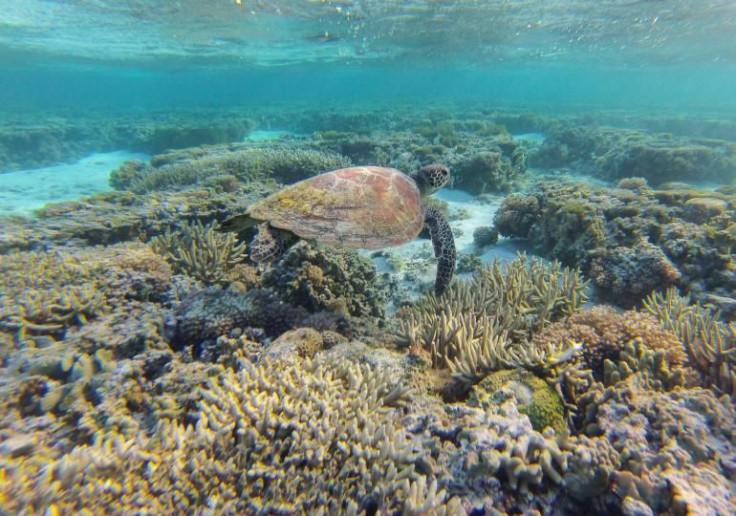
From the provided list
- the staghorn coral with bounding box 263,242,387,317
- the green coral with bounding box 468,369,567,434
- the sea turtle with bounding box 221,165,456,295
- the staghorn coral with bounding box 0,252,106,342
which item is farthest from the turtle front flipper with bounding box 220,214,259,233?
the green coral with bounding box 468,369,567,434

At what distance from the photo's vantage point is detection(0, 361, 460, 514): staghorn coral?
204 cm

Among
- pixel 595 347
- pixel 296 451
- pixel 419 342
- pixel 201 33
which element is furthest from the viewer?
pixel 201 33

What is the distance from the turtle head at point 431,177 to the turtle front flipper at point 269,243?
292cm

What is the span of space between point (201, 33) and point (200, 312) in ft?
117

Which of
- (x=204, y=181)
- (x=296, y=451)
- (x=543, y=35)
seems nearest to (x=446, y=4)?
(x=543, y=35)

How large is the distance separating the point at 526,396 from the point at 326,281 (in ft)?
10.1

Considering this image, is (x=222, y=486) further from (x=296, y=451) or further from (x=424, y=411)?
(x=424, y=411)

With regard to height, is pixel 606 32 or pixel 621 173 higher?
pixel 606 32

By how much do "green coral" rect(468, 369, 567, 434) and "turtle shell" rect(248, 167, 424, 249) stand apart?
2448 millimetres

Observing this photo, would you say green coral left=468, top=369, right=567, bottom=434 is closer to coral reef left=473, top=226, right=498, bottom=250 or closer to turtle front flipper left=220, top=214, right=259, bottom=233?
turtle front flipper left=220, top=214, right=259, bottom=233

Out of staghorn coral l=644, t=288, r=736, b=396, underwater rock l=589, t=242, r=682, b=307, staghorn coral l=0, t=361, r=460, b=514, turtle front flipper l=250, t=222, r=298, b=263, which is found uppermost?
turtle front flipper l=250, t=222, r=298, b=263

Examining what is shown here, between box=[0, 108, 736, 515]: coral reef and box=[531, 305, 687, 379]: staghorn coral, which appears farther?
box=[531, 305, 687, 379]: staghorn coral

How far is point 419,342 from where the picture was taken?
394 cm

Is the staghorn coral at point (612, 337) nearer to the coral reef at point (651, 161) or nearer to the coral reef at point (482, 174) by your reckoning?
the coral reef at point (482, 174)
